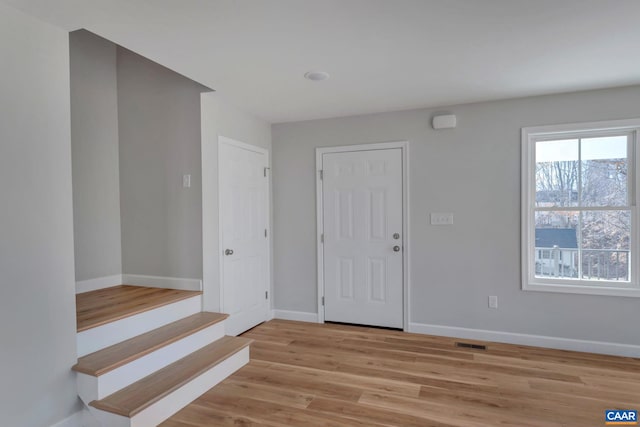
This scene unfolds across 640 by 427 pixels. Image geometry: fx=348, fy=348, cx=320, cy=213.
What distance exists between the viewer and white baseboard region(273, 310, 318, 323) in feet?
13.5

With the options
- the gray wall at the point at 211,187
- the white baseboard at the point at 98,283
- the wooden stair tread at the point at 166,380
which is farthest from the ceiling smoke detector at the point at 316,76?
the white baseboard at the point at 98,283

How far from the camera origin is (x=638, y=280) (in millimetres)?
3082

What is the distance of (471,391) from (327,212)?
228 cm

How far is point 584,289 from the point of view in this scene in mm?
3168

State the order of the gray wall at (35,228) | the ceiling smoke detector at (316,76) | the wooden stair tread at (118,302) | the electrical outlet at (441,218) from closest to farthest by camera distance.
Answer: the gray wall at (35,228)
the wooden stair tread at (118,302)
the ceiling smoke detector at (316,76)
the electrical outlet at (441,218)

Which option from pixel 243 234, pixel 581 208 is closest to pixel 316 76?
pixel 243 234

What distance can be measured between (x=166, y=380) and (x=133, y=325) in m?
0.54

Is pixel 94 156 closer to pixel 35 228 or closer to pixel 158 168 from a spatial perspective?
pixel 158 168

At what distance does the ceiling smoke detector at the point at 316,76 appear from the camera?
2.72 metres

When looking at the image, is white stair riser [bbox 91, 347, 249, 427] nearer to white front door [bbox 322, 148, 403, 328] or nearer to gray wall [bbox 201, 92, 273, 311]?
gray wall [bbox 201, 92, 273, 311]

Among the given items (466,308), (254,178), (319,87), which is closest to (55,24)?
(319,87)

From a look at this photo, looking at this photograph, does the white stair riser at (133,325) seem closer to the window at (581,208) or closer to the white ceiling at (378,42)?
the white ceiling at (378,42)

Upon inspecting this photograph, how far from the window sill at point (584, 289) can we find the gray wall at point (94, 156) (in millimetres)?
4143

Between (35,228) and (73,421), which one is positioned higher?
(35,228)
